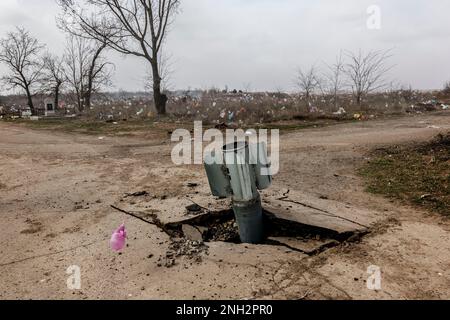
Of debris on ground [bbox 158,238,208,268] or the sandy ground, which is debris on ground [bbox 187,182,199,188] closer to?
the sandy ground

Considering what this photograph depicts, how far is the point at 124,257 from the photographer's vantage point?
2840mm

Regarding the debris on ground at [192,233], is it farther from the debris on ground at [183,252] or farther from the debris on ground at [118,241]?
the debris on ground at [118,241]

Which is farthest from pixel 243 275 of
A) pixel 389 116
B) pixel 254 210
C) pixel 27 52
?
pixel 27 52

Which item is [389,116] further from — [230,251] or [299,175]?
[230,251]

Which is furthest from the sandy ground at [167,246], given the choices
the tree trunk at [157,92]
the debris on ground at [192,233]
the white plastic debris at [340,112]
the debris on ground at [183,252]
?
the tree trunk at [157,92]

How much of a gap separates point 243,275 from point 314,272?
17.4 inches

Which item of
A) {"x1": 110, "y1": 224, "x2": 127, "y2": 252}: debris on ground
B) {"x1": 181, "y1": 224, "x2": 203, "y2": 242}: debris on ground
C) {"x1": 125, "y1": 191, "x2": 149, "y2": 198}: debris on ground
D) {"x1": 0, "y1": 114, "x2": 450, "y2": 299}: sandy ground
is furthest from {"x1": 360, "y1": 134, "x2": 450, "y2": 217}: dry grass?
{"x1": 110, "y1": 224, "x2": 127, "y2": 252}: debris on ground

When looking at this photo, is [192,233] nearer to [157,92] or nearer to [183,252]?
[183,252]

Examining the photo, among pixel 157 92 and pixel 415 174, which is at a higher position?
pixel 157 92

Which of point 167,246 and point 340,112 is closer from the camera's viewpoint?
point 167,246

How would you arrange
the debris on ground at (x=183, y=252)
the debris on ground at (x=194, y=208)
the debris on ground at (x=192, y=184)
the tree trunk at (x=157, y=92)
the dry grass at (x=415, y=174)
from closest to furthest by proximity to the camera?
the debris on ground at (x=183, y=252) → the debris on ground at (x=194, y=208) → the dry grass at (x=415, y=174) → the debris on ground at (x=192, y=184) → the tree trunk at (x=157, y=92)

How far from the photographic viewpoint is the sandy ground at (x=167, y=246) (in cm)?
237

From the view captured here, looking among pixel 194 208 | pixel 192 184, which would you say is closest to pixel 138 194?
pixel 192 184

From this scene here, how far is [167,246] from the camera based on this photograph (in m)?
2.96
